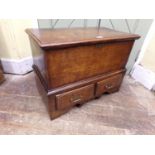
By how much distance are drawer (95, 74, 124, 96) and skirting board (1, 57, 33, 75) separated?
88cm

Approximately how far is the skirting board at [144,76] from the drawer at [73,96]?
2.38 feet

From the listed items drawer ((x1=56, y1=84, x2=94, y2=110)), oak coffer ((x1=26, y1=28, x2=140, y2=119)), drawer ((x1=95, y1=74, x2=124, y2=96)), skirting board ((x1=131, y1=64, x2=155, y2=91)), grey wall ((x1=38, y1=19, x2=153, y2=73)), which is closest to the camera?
oak coffer ((x1=26, y1=28, x2=140, y2=119))

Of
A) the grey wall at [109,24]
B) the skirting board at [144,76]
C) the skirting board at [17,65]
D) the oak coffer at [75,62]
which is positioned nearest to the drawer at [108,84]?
the oak coffer at [75,62]

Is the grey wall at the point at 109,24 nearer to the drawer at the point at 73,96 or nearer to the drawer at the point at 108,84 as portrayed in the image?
the drawer at the point at 108,84

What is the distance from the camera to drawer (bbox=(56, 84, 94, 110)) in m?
0.93

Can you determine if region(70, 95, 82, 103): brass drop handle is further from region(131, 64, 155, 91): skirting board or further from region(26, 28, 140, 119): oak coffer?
region(131, 64, 155, 91): skirting board

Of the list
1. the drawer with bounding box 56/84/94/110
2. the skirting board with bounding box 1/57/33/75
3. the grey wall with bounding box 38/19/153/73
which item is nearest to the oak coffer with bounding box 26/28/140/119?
the drawer with bounding box 56/84/94/110

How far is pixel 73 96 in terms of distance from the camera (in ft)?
3.23

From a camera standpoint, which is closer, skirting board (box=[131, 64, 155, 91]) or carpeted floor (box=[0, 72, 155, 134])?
carpeted floor (box=[0, 72, 155, 134])

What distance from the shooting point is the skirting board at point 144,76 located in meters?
1.37

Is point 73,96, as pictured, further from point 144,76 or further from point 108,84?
point 144,76

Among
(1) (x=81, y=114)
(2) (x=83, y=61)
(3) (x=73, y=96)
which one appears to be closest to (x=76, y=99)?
(3) (x=73, y=96)

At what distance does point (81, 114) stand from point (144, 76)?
34.3 inches

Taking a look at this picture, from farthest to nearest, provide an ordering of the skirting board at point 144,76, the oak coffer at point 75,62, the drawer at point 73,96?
1. the skirting board at point 144,76
2. the drawer at point 73,96
3. the oak coffer at point 75,62
